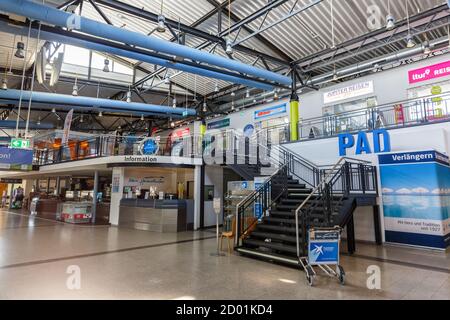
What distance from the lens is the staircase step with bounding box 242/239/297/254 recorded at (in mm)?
5875

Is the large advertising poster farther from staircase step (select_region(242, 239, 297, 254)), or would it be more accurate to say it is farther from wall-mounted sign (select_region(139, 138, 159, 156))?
wall-mounted sign (select_region(139, 138, 159, 156))

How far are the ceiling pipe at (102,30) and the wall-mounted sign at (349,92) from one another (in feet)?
17.9

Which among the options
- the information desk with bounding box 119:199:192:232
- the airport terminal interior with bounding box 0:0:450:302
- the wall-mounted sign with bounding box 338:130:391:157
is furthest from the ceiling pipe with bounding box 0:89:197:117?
the wall-mounted sign with bounding box 338:130:391:157

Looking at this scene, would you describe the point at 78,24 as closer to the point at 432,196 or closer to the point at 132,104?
the point at 132,104

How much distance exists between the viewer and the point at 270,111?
15.6 m

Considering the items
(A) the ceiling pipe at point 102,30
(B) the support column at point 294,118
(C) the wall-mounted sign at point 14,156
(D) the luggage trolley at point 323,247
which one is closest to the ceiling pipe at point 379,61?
(B) the support column at point 294,118

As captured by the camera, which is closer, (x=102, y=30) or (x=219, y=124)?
(x=102, y=30)

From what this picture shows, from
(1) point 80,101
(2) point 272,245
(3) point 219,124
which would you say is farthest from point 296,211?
(3) point 219,124

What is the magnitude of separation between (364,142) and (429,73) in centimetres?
439

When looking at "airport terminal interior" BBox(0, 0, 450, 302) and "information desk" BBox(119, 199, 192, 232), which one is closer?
"airport terminal interior" BBox(0, 0, 450, 302)

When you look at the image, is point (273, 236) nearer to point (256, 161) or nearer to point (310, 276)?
point (310, 276)

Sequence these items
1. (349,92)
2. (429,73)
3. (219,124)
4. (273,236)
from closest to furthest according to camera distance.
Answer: (273,236) → (429,73) → (349,92) → (219,124)

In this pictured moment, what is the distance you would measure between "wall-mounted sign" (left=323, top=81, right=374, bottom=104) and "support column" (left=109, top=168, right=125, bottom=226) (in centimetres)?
1081

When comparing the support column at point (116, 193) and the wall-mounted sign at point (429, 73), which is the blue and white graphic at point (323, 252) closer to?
the wall-mounted sign at point (429, 73)
